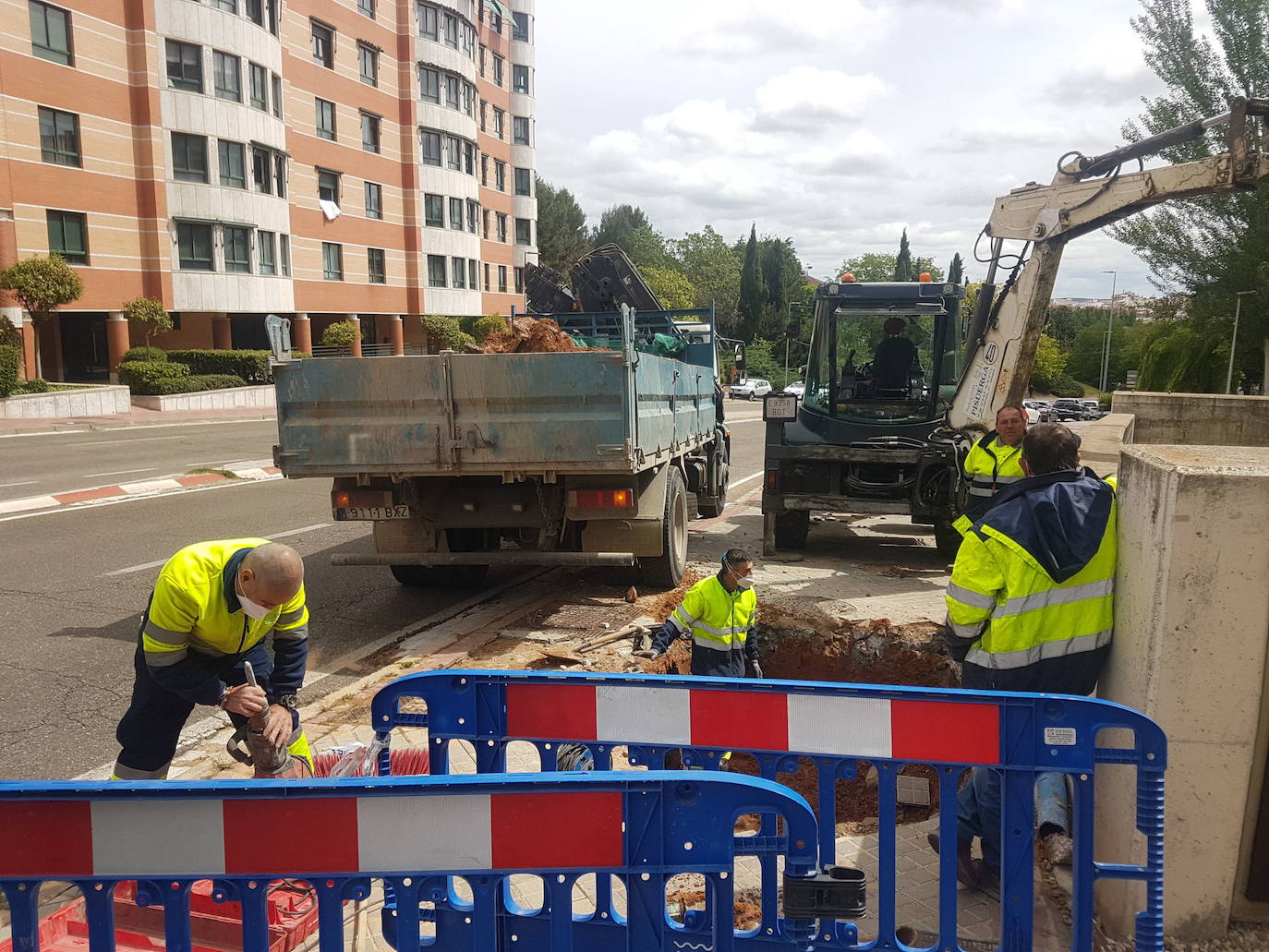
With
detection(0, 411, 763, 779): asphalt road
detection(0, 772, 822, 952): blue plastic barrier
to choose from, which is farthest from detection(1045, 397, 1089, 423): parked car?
detection(0, 772, 822, 952): blue plastic barrier

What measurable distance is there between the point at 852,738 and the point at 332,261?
127ft

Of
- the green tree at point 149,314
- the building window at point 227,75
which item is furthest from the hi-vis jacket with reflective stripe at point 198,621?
the building window at point 227,75

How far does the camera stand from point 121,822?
2.19 meters

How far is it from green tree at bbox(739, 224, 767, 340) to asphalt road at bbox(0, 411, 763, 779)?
6322 cm

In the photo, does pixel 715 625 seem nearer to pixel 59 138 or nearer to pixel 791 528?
pixel 791 528

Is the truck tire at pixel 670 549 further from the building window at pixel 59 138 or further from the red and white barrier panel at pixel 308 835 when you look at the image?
the building window at pixel 59 138

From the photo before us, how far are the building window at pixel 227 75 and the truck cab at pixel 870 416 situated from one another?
28152mm

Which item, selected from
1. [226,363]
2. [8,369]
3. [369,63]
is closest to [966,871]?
[8,369]

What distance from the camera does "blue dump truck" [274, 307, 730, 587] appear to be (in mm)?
6488

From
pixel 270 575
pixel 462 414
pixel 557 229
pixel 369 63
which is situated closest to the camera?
pixel 270 575

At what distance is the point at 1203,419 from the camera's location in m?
12.6

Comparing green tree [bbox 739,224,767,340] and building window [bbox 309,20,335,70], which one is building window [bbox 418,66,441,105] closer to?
building window [bbox 309,20,335,70]

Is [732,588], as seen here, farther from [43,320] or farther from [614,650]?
[43,320]

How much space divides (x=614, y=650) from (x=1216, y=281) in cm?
2036
